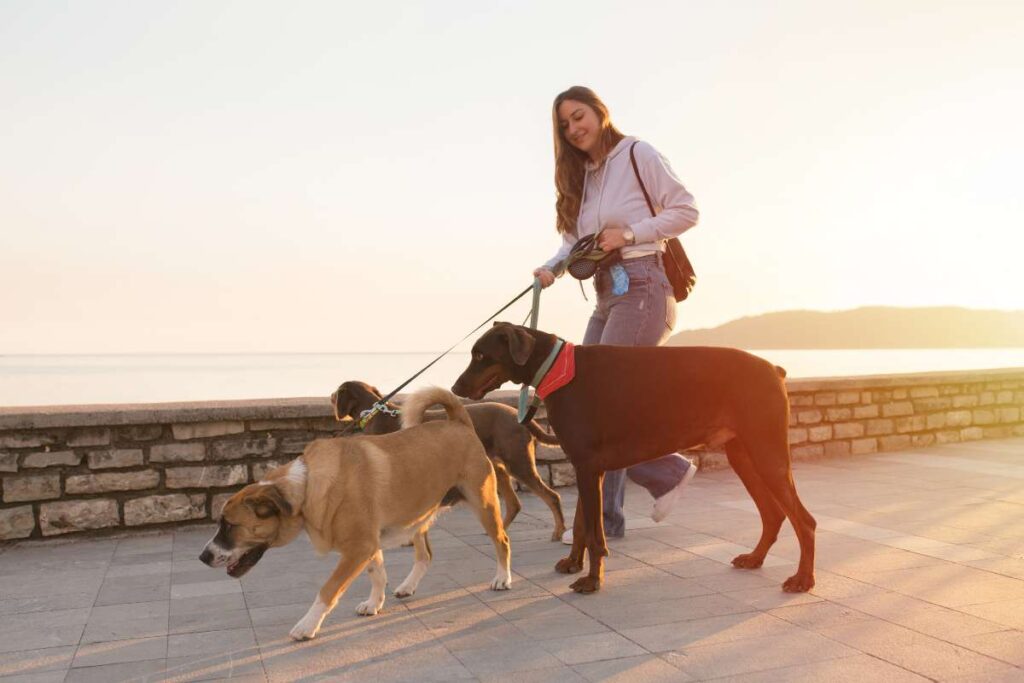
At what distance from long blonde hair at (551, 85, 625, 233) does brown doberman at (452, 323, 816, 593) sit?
1364 mm

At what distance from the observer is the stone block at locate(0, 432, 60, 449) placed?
20.5 ft

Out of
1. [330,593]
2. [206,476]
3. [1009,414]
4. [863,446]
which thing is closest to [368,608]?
[330,593]

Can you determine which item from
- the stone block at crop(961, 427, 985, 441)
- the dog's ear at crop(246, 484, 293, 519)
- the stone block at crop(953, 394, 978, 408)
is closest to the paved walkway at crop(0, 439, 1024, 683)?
the dog's ear at crop(246, 484, 293, 519)

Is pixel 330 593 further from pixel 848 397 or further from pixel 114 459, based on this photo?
pixel 848 397

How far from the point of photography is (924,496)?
290 inches

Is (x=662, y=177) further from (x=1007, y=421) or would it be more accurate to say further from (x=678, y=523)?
(x=1007, y=421)

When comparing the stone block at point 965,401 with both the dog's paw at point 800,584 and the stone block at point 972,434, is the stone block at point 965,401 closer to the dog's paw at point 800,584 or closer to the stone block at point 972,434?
the stone block at point 972,434

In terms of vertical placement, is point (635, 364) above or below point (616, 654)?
above

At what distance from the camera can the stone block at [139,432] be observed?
655cm

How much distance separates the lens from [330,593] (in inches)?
155

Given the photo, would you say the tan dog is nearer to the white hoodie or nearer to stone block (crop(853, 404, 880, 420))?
the white hoodie

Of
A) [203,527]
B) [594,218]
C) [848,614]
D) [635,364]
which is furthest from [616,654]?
[203,527]

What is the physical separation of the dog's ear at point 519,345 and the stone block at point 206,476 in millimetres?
3277

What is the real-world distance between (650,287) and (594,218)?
595 mm
